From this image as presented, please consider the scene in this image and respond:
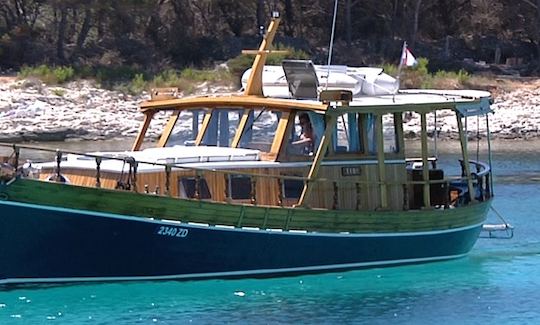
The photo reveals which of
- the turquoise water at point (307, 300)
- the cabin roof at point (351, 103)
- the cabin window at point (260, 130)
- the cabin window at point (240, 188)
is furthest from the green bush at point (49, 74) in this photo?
the cabin window at point (240, 188)

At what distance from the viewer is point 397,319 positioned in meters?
17.5

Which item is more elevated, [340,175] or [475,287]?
[340,175]

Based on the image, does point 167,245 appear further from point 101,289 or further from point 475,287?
point 475,287

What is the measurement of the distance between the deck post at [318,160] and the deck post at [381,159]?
96cm

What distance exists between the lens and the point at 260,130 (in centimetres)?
1975

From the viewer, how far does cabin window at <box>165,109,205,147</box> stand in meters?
20.4

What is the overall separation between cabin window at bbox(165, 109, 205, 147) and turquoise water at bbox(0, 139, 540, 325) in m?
2.55

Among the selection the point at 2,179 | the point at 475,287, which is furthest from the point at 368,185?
the point at 2,179

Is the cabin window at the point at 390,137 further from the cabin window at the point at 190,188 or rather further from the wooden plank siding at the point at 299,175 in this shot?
the cabin window at the point at 190,188

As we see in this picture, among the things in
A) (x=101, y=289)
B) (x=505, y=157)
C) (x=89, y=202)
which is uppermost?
(x=89, y=202)

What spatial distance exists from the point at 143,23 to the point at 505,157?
23311mm

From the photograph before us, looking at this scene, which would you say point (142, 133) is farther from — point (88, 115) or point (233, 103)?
point (88, 115)

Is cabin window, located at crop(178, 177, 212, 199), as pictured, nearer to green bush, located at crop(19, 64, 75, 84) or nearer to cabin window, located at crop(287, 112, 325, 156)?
cabin window, located at crop(287, 112, 325, 156)

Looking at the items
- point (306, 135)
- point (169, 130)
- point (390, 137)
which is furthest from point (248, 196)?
point (390, 137)
